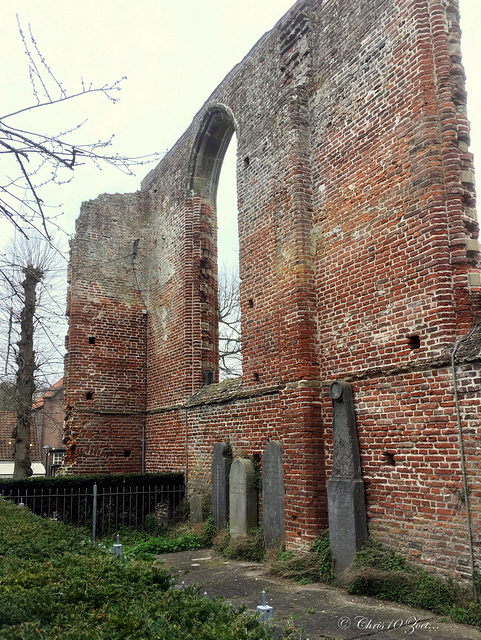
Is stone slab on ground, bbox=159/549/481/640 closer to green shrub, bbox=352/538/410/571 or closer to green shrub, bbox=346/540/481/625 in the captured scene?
green shrub, bbox=346/540/481/625

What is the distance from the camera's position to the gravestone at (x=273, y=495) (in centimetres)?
806

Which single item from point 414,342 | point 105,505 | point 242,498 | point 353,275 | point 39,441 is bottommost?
point 105,505

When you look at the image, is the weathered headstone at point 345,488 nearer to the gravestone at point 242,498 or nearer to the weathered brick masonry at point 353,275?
the weathered brick masonry at point 353,275

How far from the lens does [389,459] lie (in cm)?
657

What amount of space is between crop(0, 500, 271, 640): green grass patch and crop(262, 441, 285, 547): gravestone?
393 centimetres

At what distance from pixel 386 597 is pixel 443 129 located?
5380 mm

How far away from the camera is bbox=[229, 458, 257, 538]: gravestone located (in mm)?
8727

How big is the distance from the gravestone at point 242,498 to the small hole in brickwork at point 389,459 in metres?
2.91

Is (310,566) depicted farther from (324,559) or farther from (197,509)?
(197,509)

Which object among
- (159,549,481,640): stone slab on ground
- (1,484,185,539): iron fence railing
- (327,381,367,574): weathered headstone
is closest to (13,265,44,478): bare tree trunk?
(1,484,185,539): iron fence railing

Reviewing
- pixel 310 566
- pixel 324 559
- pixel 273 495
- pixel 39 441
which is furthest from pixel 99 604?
pixel 39 441

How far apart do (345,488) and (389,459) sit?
0.65m

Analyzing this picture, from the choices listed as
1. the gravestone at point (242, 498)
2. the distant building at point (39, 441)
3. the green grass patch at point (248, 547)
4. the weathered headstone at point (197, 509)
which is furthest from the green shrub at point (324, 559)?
the distant building at point (39, 441)

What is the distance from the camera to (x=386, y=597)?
5836 mm
